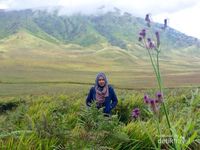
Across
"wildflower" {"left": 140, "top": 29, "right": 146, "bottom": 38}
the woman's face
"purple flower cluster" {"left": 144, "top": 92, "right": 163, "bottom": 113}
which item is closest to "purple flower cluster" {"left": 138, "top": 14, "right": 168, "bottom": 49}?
"wildflower" {"left": 140, "top": 29, "right": 146, "bottom": 38}

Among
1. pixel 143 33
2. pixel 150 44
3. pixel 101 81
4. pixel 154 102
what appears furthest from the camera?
pixel 101 81

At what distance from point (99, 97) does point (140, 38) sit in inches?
213

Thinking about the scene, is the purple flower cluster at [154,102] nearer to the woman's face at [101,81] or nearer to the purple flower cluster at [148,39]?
the purple flower cluster at [148,39]

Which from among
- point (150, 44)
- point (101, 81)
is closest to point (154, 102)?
point (150, 44)

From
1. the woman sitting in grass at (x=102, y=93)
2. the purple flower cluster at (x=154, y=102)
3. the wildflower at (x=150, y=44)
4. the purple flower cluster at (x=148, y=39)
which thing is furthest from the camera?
the woman sitting in grass at (x=102, y=93)

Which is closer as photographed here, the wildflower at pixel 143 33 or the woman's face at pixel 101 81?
the wildflower at pixel 143 33

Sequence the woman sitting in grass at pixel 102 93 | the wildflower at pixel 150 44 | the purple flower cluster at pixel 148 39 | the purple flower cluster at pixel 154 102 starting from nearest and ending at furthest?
the purple flower cluster at pixel 154 102 < the purple flower cluster at pixel 148 39 < the wildflower at pixel 150 44 < the woman sitting in grass at pixel 102 93

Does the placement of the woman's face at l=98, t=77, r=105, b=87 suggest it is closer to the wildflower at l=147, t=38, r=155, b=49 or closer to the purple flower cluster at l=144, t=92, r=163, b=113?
the wildflower at l=147, t=38, r=155, b=49

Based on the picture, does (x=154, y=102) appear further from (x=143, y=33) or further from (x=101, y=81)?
(x=101, y=81)

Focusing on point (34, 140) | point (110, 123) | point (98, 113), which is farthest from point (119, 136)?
point (34, 140)

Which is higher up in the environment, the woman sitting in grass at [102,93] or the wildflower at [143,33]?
the wildflower at [143,33]

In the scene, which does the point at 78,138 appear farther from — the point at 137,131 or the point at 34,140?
the point at 137,131

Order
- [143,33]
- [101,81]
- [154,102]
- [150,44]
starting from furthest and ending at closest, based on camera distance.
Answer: [101,81], [150,44], [143,33], [154,102]

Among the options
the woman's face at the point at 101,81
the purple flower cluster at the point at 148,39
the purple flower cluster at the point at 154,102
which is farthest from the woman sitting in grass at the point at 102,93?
the purple flower cluster at the point at 154,102
